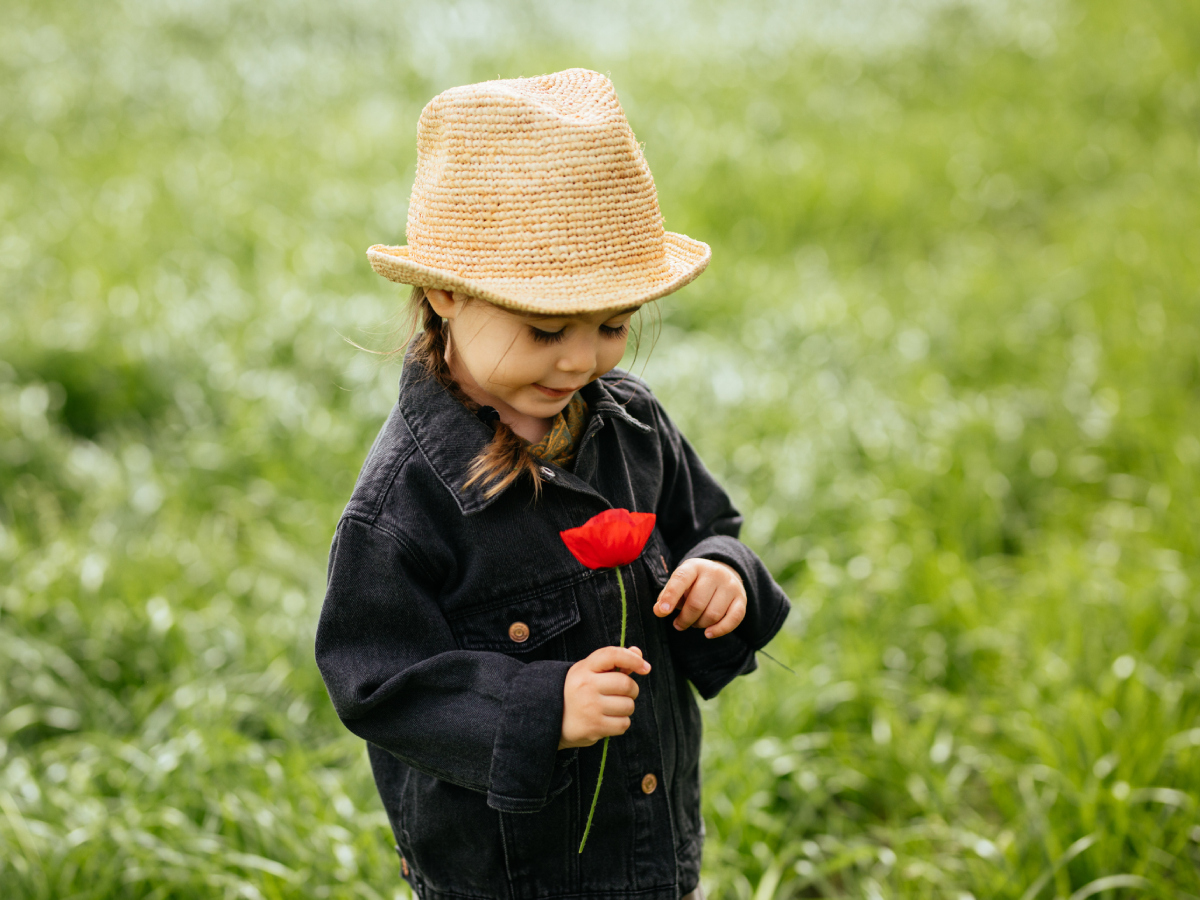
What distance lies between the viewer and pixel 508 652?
1438 millimetres

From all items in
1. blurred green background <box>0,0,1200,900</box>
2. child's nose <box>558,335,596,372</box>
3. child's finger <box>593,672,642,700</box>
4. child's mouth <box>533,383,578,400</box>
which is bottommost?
blurred green background <box>0,0,1200,900</box>

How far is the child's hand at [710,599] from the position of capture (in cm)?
143

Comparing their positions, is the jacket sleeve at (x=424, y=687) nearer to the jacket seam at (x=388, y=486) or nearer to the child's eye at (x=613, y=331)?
the jacket seam at (x=388, y=486)

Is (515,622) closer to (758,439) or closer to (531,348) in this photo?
(531,348)

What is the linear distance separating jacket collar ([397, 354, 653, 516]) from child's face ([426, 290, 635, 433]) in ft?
0.18

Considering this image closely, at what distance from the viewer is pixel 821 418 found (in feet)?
13.5

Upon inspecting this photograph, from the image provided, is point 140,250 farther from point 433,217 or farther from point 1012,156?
point 1012,156

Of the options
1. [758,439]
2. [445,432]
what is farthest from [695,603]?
[758,439]

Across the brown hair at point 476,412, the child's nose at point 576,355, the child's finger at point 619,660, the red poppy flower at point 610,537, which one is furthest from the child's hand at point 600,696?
the child's nose at point 576,355

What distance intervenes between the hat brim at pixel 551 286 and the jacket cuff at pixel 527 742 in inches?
17.9

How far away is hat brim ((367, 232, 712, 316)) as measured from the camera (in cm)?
125

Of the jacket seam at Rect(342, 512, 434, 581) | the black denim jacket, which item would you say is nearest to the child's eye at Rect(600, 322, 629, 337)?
the black denim jacket

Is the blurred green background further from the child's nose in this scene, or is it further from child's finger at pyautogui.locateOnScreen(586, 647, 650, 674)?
the child's nose

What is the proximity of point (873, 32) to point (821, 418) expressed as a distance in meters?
5.73
